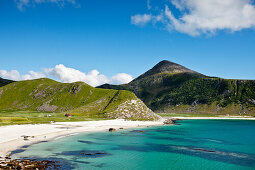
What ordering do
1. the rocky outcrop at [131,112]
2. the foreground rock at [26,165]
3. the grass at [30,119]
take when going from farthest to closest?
the rocky outcrop at [131,112]
the grass at [30,119]
the foreground rock at [26,165]

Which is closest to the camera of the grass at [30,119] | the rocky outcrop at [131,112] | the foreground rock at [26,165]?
the foreground rock at [26,165]

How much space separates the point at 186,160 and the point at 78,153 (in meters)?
21.3

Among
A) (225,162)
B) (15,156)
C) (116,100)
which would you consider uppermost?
(116,100)

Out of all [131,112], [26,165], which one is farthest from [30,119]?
[26,165]

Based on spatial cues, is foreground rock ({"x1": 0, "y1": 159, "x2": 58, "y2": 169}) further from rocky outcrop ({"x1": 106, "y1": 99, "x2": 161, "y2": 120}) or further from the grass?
rocky outcrop ({"x1": 106, "y1": 99, "x2": 161, "y2": 120})

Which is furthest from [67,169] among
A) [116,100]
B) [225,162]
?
[116,100]

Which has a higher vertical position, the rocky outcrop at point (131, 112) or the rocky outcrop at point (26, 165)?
the rocky outcrop at point (131, 112)

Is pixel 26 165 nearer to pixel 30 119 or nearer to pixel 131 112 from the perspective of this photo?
pixel 30 119

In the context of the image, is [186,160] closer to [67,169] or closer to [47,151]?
[67,169]

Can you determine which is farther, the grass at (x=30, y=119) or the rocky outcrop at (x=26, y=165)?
the grass at (x=30, y=119)

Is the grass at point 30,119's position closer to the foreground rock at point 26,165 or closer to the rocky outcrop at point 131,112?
the rocky outcrop at point 131,112

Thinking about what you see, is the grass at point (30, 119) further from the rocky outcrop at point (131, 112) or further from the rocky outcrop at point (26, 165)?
the rocky outcrop at point (26, 165)

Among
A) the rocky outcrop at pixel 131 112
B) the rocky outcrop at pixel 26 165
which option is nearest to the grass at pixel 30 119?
the rocky outcrop at pixel 131 112

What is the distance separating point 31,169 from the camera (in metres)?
26.9
